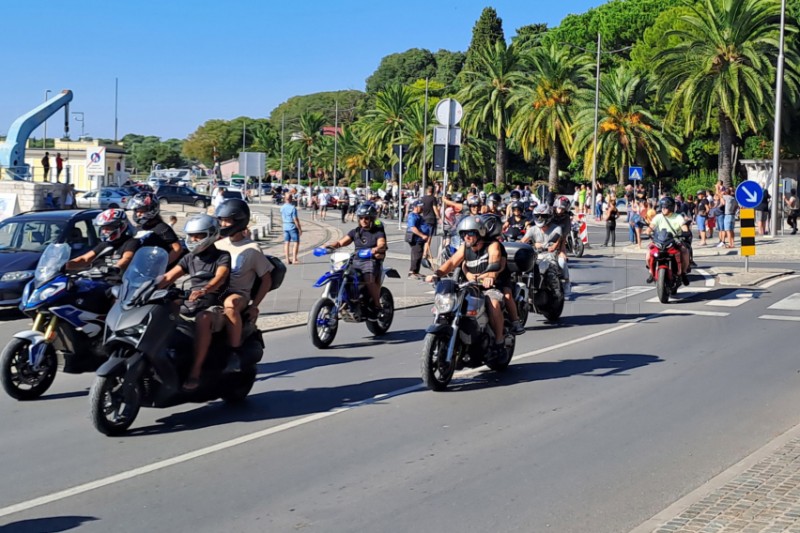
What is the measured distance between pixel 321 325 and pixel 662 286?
709 centimetres

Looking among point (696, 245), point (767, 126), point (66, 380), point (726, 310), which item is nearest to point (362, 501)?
point (66, 380)

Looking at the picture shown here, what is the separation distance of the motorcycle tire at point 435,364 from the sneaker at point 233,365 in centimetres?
172

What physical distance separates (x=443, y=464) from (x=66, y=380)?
193 inches

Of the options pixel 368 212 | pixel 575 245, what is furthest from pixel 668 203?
pixel 575 245

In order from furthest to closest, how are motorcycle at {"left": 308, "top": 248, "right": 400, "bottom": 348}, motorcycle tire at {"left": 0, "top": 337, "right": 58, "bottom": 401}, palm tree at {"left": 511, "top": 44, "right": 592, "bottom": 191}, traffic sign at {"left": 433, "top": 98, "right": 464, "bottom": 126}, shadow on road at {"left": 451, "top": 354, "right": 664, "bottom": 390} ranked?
palm tree at {"left": 511, "top": 44, "right": 592, "bottom": 191} → traffic sign at {"left": 433, "top": 98, "right": 464, "bottom": 126} → motorcycle at {"left": 308, "top": 248, "right": 400, "bottom": 348} → shadow on road at {"left": 451, "top": 354, "right": 664, "bottom": 390} → motorcycle tire at {"left": 0, "top": 337, "right": 58, "bottom": 401}

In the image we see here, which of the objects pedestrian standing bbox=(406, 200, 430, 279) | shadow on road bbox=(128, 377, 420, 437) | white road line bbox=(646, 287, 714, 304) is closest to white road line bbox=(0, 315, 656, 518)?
shadow on road bbox=(128, 377, 420, 437)

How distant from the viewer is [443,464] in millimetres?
7312

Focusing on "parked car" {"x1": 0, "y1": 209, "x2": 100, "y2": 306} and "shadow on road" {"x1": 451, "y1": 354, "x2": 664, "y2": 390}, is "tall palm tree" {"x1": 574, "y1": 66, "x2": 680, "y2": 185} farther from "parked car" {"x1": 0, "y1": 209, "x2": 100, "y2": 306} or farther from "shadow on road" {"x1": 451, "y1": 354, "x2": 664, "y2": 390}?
"shadow on road" {"x1": 451, "y1": 354, "x2": 664, "y2": 390}

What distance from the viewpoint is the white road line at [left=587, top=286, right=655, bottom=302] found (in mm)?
18327

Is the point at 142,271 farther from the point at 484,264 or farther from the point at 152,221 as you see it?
the point at 484,264

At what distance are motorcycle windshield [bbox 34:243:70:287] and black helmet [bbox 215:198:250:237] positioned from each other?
152 cm

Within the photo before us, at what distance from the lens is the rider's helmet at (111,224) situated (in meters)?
10.5

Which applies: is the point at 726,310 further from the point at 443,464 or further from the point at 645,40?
the point at 645,40

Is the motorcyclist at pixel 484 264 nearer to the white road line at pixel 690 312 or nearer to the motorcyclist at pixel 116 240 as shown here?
the motorcyclist at pixel 116 240
